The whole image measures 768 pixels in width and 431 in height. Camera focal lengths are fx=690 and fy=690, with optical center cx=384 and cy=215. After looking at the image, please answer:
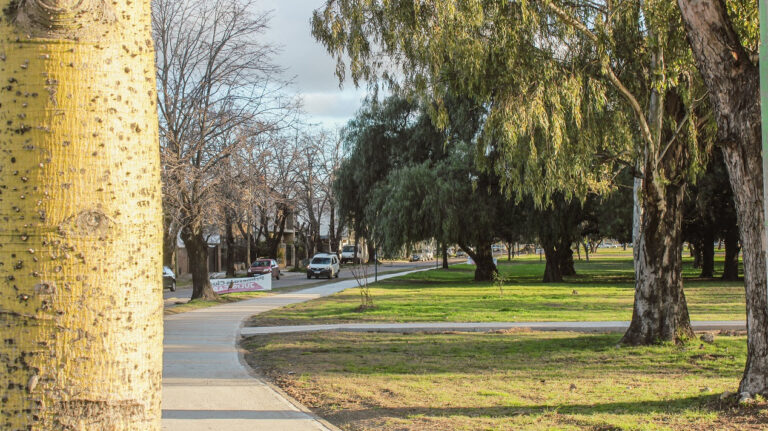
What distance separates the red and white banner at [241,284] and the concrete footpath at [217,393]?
1314 cm

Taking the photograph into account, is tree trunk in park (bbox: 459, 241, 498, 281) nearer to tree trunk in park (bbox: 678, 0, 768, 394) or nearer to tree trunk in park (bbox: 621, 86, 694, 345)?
tree trunk in park (bbox: 621, 86, 694, 345)

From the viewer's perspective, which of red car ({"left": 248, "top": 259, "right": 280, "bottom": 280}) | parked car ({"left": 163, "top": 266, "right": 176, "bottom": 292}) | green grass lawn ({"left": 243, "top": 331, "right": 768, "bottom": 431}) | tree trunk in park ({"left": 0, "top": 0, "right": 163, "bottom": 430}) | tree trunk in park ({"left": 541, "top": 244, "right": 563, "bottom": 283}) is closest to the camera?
tree trunk in park ({"left": 0, "top": 0, "right": 163, "bottom": 430})

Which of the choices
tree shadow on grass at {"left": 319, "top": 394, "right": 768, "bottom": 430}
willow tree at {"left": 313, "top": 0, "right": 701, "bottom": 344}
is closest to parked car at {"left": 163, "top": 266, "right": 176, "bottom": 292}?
willow tree at {"left": 313, "top": 0, "right": 701, "bottom": 344}

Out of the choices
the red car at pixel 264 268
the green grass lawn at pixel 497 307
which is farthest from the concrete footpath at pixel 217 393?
the red car at pixel 264 268

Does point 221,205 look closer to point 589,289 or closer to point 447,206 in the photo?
point 447,206

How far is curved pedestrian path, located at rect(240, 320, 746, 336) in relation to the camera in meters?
14.5

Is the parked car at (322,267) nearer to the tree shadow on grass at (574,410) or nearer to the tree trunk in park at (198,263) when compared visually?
the tree trunk in park at (198,263)

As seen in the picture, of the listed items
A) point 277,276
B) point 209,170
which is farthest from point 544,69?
point 277,276

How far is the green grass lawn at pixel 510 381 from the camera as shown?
689 centimetres

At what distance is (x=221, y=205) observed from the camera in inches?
865

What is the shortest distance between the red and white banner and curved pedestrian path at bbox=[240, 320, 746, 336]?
1277 cm

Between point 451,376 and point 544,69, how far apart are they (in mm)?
5528

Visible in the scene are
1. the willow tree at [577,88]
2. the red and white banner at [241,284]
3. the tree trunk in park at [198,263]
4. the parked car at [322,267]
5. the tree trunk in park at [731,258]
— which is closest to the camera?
the willow tree at [577,88]

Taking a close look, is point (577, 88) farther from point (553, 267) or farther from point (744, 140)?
point (553, 267)
